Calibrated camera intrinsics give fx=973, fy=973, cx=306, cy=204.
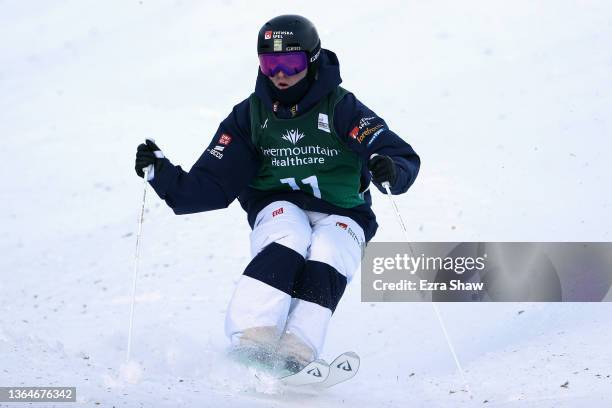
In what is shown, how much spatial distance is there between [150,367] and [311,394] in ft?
3.59

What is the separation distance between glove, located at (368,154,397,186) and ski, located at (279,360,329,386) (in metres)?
1.00

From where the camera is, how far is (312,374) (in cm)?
499

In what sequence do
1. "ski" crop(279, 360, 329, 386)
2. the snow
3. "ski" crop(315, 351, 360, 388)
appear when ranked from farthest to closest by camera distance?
the snow < "ski" crop(315, 351, 360, 388) < "ski" crop(279, 360, 329, 386)

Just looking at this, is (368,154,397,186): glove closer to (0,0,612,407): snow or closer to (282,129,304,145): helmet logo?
(282,129,304,145): helmet logo

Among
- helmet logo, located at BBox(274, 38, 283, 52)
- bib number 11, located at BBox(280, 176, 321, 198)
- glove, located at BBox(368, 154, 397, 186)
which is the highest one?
helmet logo, located at BBox(274, 38, 283, 52)

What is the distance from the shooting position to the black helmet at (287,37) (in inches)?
213

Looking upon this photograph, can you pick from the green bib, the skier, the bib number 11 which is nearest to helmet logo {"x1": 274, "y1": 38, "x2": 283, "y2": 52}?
the skier

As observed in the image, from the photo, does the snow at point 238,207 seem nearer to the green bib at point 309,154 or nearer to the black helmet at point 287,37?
the green bib at point 309,154

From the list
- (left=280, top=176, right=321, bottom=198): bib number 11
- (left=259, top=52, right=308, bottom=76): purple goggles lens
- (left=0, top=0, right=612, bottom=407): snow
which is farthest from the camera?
(left=280, top=176, right=321, bottom=198): bib number 11

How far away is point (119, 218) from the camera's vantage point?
9.46m

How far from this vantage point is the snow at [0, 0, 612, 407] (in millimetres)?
5309

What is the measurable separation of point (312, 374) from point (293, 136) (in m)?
1.36

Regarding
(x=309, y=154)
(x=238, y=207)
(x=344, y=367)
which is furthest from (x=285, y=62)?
(x=238, y=207)

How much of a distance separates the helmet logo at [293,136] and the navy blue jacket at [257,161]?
3.9 inches
